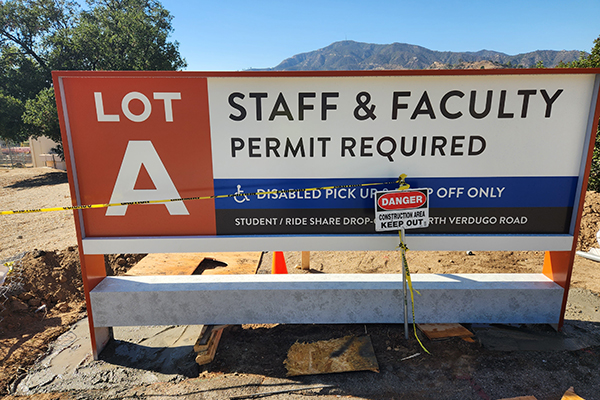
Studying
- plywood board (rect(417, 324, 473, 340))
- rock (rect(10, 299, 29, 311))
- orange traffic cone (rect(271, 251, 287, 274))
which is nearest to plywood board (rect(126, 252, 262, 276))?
orange traffic cone (rect(271, 251, 287, 274))

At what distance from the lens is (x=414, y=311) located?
379 centimetres

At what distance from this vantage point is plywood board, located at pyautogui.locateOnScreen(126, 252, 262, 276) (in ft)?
17.7

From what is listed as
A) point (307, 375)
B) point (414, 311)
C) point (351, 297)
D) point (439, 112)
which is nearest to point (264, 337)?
point (307, 375)

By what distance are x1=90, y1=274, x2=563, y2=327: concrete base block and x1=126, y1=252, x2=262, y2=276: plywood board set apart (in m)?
1.56

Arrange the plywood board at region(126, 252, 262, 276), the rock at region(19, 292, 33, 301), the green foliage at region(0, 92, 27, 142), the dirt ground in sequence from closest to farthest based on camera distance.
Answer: the dirt ground → the rock at region(19, 292, 33, 301) → the plywood board at region(126, 252, 262, 276) → the green foliage at region(0, 92, 27, 142)

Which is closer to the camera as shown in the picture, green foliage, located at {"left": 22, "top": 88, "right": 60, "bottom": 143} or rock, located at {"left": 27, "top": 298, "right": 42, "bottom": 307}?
rock, located at {"left": 27, "top": 298, "right": 42, "bottom": 307}

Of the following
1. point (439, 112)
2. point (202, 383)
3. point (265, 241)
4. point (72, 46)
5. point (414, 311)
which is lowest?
point (202, 383)

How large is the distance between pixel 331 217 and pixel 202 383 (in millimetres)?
2160

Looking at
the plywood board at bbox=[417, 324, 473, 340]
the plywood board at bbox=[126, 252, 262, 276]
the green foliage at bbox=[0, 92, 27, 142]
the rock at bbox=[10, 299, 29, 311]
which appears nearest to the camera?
the plywood board at bbox=[417, 324, 473, 340]

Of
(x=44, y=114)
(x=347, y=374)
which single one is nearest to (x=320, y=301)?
(x=347, y=374)

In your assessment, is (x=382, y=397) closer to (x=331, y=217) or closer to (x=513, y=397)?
(x=513, y=397)

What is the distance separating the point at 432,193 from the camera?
3.54 m

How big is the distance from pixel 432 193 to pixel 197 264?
415 centimetres

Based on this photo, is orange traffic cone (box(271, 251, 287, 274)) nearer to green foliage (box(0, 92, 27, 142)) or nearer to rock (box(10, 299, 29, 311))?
rock (box(10, 299, 29, 311))
